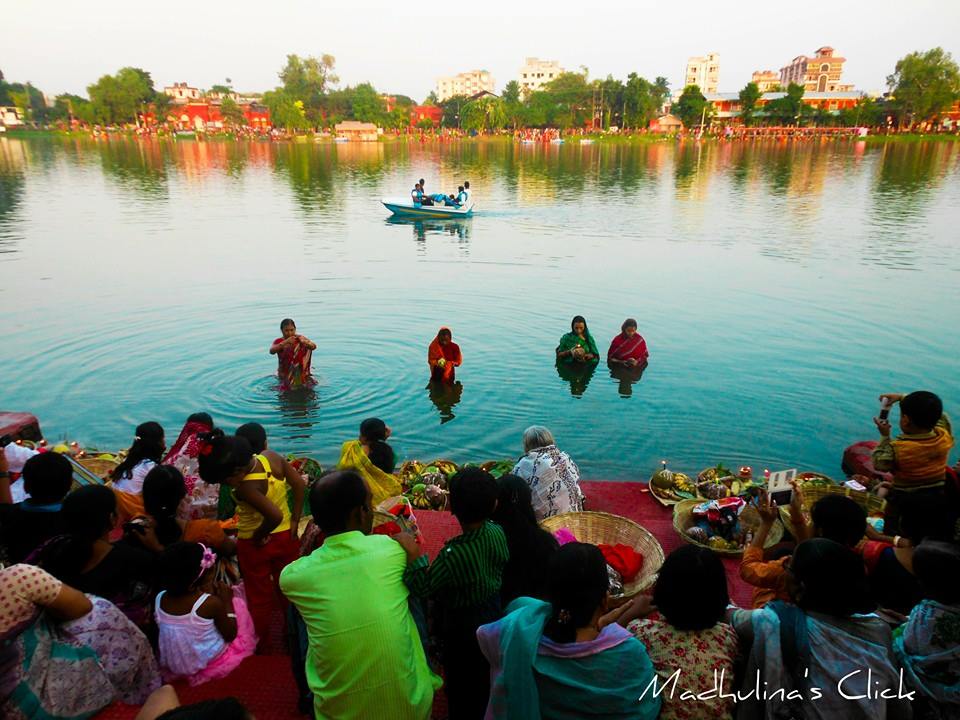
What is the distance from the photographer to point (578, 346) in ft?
31.4

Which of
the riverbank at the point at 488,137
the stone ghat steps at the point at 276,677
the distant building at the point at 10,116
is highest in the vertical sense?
the distant building at the point at 10,116

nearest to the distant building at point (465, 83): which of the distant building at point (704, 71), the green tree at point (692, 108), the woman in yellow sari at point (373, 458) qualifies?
the distant building at point (704, 71)

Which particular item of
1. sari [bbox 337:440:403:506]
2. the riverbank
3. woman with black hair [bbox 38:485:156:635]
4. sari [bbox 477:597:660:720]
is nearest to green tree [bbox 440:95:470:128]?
the riverbank

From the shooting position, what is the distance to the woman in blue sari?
82.4 inches

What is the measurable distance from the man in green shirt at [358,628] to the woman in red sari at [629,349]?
7678mm

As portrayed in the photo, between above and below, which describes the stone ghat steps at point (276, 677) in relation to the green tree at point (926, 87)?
below

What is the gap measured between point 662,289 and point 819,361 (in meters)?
4.68

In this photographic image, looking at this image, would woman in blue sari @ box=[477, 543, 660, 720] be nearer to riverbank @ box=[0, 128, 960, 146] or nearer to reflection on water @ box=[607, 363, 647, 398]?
reflection on water @ box=[607, 363, 647, 398]

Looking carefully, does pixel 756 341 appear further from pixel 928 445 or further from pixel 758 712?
pixel 758 712

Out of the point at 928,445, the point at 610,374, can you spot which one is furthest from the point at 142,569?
the point at 610,374

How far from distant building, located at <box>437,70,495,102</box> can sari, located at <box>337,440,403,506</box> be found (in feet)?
549

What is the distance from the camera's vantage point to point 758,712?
2.23m

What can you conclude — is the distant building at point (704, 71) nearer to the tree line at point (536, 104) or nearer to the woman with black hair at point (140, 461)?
the tree line at point (536, 104)

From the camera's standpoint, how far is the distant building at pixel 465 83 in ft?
524
